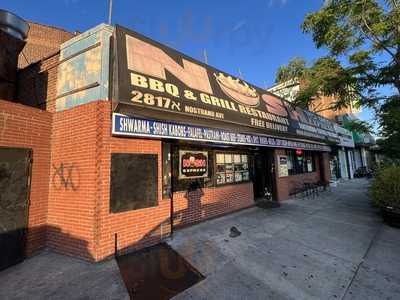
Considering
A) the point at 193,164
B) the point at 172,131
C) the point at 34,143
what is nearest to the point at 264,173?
the point at 193,164

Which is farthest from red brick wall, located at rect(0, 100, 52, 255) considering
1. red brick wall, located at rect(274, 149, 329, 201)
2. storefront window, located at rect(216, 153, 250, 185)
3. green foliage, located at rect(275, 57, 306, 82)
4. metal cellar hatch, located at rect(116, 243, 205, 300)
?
green foliage, located at rect(275, 57, 306, 82)

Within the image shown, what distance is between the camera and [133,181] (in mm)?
4801

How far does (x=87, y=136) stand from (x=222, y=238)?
419 centimetres

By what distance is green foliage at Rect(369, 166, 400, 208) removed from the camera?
6.77 meters

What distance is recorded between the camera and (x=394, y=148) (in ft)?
31.6

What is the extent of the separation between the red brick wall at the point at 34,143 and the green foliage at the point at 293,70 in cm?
1493

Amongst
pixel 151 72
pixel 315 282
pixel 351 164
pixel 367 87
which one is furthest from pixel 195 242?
pixel 351 164

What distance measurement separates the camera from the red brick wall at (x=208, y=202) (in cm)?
644

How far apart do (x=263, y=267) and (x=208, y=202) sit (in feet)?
11.2

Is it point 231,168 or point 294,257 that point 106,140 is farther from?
point 231,168

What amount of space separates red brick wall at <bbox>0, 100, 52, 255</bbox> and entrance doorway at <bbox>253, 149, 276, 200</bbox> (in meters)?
8.39

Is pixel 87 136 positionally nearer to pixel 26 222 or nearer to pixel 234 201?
pixel 26 222

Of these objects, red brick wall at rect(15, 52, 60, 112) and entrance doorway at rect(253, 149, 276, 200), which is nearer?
red brick wall at rect(15, 52, 60, 112)

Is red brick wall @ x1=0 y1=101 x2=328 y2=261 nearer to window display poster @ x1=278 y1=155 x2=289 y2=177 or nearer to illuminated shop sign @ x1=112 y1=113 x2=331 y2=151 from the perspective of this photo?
illuminated shop sign @ x1=112 y1=113 x2=331 y2=151
